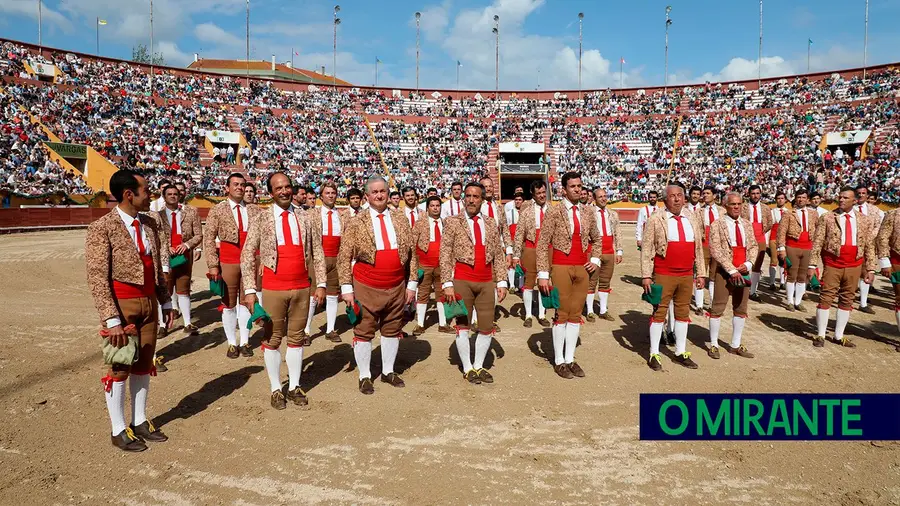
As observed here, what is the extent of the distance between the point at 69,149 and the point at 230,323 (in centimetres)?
2956

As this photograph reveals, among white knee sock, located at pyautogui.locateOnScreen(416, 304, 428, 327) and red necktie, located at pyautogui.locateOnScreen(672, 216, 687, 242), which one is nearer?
red necktie, located at pyautogui.locateOnScreen(672, 216, 687, 242)

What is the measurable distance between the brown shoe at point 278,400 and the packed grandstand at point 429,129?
2629 cm

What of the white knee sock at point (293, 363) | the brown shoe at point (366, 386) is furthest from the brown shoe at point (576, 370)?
the white knee sock at point (293, 363)

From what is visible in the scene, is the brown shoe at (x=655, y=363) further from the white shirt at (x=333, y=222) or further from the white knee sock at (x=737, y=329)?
the white shirt at (x=333, y=222)

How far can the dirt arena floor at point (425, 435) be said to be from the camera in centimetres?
359

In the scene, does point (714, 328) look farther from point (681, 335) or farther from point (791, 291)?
point (791, 291)

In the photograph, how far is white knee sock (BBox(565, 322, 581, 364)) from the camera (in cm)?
600

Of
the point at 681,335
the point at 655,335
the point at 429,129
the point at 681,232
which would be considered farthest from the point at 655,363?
the point at 429,129

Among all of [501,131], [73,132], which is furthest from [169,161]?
[501,131]

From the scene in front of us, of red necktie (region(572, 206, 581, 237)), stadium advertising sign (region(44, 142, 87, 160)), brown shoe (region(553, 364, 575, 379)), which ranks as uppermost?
stadium advertising sign (region(44, 142, 87, 160))

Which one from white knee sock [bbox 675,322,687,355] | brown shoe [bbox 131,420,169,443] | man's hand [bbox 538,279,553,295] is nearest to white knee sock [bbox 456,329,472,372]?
man's hand [bbox 538,279,553,295]

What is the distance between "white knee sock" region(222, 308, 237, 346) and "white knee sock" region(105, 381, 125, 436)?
252cm

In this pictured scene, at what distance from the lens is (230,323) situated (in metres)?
6.68

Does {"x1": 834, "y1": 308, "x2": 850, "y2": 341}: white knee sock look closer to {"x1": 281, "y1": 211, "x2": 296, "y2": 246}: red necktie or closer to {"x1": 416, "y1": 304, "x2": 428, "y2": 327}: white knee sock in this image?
{"x1": 416, "y1": 304, "x2": 428, "y2": 327}: white knee sock
